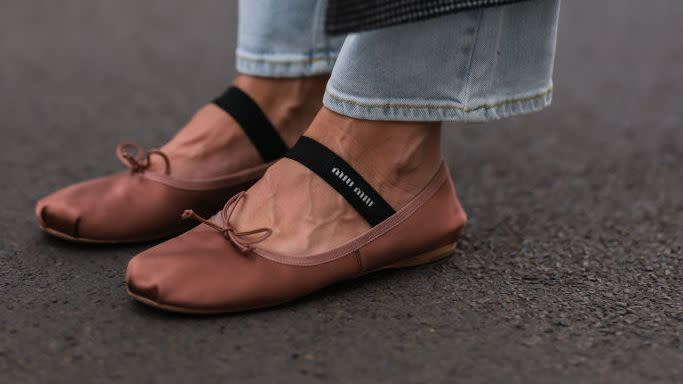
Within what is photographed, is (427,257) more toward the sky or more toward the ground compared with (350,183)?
more toward the ground

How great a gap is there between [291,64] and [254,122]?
0.10 m

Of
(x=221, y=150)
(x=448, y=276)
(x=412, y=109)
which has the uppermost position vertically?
(x=412, y=109)

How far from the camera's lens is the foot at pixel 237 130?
124cm

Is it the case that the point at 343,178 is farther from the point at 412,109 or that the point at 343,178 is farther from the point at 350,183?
the point at 412,109

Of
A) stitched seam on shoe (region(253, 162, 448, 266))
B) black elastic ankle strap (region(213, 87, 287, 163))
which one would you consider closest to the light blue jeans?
stitched seam on shoe (region(253, 162, 448, 266))

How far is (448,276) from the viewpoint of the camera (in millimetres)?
1130

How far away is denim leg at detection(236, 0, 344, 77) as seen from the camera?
1.25 m

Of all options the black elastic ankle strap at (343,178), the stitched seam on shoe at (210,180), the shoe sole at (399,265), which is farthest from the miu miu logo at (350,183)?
Answer: the stitched seam on shoe at (210,180)

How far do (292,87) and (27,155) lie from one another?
67 cm

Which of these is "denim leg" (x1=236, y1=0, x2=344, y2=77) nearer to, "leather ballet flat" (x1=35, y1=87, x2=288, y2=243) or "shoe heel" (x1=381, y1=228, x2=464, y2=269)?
"leather ballet flat" (x1=35, y1=87, x2=288, y2=243)

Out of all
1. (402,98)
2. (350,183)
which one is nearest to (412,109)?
(402,98)

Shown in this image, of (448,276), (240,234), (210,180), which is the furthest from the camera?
(210,180)

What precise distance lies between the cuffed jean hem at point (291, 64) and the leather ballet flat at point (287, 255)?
0.70 ft

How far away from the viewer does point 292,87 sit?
1276mm
